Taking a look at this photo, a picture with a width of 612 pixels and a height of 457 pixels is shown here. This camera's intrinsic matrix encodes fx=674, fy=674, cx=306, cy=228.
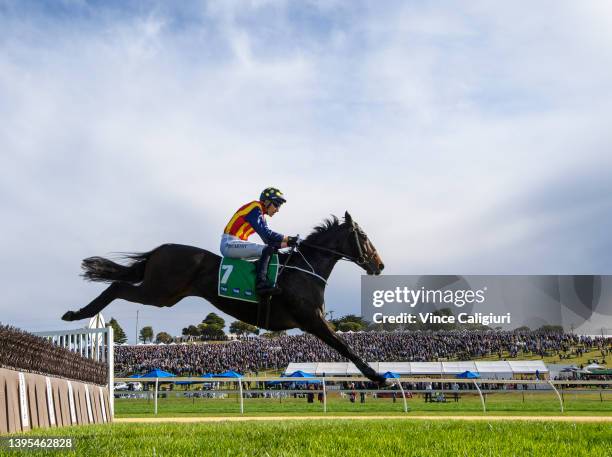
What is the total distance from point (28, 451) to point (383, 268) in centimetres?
495

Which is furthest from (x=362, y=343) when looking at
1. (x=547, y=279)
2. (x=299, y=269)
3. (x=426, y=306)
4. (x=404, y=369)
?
(x=299, y=269)

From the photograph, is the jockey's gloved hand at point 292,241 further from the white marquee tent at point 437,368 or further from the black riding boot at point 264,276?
the white marquee tent at point 437,368

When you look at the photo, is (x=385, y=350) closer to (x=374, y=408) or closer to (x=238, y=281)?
(x=374, y=408)

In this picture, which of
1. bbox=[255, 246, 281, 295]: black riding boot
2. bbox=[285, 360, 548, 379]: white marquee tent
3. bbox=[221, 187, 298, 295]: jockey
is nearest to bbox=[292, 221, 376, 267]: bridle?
bbox=[221, 187, 298, 295]: jockey

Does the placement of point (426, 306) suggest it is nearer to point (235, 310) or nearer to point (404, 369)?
point (404, 369)

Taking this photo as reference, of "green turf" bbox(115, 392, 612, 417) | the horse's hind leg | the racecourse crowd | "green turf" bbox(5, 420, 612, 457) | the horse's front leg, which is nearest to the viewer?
"green turf" bbox(5, 420, 612, 457)

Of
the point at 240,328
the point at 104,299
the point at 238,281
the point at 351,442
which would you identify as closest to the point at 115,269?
the point at 104,299

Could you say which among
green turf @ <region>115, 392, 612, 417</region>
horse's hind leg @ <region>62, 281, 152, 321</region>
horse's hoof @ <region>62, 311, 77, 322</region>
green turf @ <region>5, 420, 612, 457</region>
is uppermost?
horse's hind leg @ <region>62, 281, 152, 321</region>

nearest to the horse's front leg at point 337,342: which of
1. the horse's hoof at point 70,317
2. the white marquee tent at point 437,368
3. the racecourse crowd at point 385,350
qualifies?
the horse's hoof at point 70,317

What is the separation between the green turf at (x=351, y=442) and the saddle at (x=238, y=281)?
57.8 inches

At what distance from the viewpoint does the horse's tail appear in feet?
27.0

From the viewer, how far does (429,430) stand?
7.02 metres

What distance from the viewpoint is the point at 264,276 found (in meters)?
7.60

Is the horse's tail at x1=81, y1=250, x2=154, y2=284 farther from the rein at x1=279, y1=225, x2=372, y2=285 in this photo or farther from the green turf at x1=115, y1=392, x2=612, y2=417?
the green turf at x1=115, y1=392, x2=612, y2=417
